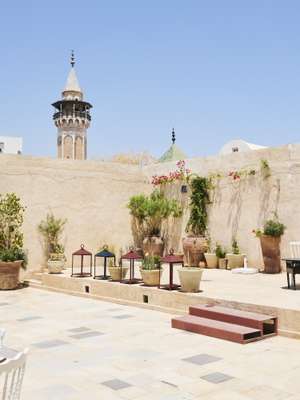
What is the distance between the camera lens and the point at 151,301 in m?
8.24

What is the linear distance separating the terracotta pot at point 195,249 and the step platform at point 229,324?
525 centimetres

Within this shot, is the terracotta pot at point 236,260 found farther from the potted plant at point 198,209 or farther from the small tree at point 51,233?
the small tree at point 51,233

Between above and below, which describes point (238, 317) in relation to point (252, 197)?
below

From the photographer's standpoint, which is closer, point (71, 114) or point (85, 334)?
point (85, 334)

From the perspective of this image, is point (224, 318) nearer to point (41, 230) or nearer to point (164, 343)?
point (164, 343)

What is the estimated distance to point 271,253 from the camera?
1045 centimetres

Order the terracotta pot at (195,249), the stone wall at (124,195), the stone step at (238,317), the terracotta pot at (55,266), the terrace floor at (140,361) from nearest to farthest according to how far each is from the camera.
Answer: the terrace floor at (140,361), the stone step at (238,317), the stone wall at (124,195), the terracotta pot at (55,266), the terracotta pot at (195,249)

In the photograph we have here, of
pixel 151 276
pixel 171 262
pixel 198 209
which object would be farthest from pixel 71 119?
pixel 171 262

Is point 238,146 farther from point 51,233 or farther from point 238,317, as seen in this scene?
point 238,317

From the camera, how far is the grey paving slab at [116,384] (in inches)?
161

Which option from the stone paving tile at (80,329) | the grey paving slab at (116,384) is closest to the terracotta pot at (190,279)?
the stone paving tile at (80,329)

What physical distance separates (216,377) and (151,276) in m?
4.30

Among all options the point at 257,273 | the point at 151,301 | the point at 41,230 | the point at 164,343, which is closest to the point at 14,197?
the point at 41,230

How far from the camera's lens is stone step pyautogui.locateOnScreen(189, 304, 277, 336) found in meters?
6.05
